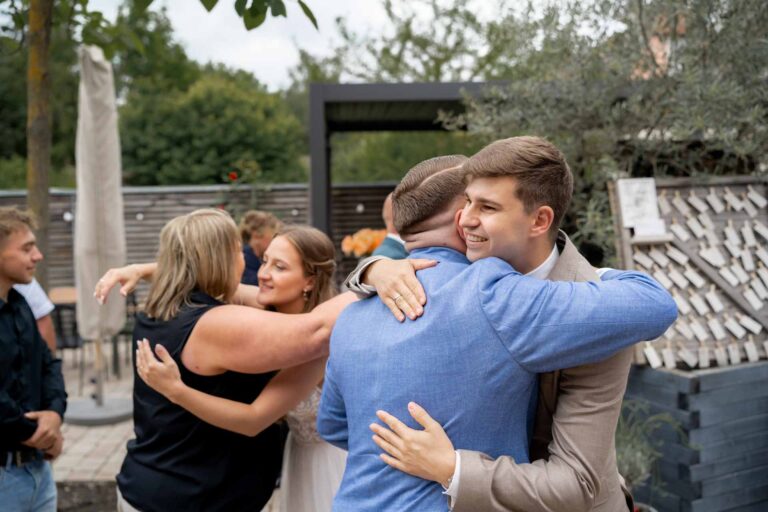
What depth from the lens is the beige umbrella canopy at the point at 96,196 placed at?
5836 millimetres

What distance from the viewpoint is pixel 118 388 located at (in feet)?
24.6

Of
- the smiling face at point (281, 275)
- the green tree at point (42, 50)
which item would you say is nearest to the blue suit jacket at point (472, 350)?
the smiling face at point (281, 275)

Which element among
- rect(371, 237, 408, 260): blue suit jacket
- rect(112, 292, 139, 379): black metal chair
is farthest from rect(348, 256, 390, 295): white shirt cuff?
rect(112, 292, 139, 379): black metal chair

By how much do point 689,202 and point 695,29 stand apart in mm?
1019

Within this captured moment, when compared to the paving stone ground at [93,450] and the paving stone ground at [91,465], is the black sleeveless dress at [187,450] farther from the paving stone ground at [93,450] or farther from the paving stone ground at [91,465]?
the paving stone ground at [93,450]

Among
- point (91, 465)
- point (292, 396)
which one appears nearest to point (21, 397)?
point (292, 396)

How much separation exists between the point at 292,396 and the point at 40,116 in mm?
3796

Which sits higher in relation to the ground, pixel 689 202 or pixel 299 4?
→ pixel 299 4

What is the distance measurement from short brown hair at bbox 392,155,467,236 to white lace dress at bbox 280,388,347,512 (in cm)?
126

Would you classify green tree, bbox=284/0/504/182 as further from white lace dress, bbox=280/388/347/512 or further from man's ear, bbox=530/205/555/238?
man's ear, bbox=530/205/555/238

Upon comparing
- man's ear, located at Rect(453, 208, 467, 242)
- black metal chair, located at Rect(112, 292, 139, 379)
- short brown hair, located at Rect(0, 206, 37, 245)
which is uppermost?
man's ear, located at Rect(453, 208, 467, 242)

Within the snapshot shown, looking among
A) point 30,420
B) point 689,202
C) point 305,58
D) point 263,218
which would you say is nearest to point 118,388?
point 263,218

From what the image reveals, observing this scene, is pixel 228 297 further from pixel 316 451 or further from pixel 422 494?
pixel 422 494

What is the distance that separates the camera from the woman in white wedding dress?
81.2 inches
